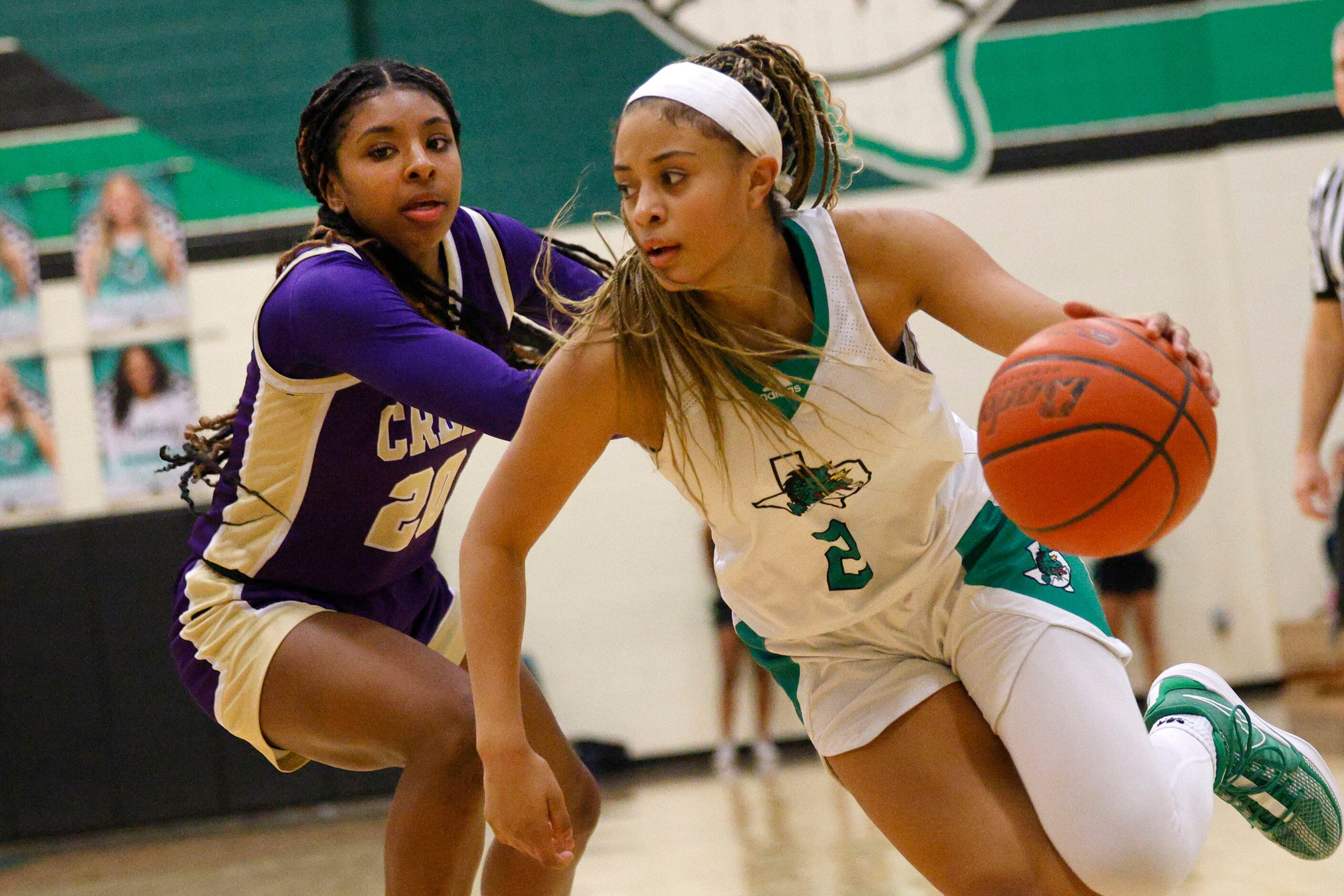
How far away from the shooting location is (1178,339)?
1.76 meters

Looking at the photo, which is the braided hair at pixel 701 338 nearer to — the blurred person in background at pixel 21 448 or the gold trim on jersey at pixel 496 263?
the gold trim on jersey at pixel 496 263

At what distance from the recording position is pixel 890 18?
6.88 m

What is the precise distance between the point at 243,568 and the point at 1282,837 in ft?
6.28

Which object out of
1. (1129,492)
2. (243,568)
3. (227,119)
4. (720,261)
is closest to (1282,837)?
(1129,492)

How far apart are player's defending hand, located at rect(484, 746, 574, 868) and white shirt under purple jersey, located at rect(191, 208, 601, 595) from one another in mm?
513

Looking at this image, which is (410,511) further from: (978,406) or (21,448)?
(21,448)

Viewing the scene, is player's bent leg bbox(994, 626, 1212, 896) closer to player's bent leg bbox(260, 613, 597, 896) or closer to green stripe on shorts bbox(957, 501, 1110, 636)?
green stripe on shorts bbox(957, 501, 1110, 636)

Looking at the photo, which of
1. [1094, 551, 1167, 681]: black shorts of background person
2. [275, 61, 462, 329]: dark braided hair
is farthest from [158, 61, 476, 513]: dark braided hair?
[1094, 551, 1167, 681]: black shorts of background person

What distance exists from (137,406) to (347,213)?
15.7 ft

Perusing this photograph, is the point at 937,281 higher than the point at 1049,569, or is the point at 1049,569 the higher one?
the point at 937,281

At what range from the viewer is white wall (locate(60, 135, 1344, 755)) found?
6824 mm

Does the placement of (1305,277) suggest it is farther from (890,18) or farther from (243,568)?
(243,568)

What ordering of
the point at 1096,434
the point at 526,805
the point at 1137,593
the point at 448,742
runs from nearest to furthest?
the point at 1096,434 → the point at 526,805 → the point at 448,742 → the point at 1137,593

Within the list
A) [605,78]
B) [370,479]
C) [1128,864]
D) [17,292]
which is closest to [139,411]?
[17,292]
